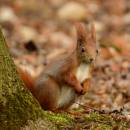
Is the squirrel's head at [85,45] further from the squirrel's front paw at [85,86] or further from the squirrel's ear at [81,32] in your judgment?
the squirrel's front paw at [85,86]

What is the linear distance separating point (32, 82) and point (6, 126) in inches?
64.8

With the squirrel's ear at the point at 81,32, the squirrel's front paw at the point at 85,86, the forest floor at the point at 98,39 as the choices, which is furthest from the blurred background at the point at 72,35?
the squirrel's ear at the point at 81,32

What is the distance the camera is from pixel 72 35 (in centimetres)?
1366

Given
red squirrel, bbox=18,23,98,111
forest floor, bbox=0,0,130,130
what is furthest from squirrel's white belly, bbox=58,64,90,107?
forest floor, bbox=0,0,130,130

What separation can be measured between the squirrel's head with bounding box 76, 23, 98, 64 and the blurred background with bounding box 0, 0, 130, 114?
69cm

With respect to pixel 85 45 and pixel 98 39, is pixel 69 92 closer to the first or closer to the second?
pixel 85 45

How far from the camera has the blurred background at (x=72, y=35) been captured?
917 cm

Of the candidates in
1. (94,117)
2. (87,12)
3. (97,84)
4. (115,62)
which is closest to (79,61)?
(94,117)

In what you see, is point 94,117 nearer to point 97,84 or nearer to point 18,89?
point 18,89

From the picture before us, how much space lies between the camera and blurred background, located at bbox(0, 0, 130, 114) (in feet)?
30.1

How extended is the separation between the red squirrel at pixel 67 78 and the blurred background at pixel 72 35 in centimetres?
62

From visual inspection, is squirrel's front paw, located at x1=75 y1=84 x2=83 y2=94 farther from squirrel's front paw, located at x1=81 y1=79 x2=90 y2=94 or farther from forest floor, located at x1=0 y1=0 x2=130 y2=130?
forest floor, located at x1=0 y1=0 x2=130 y2=130

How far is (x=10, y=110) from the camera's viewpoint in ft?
17.2

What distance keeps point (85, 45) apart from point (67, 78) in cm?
48
